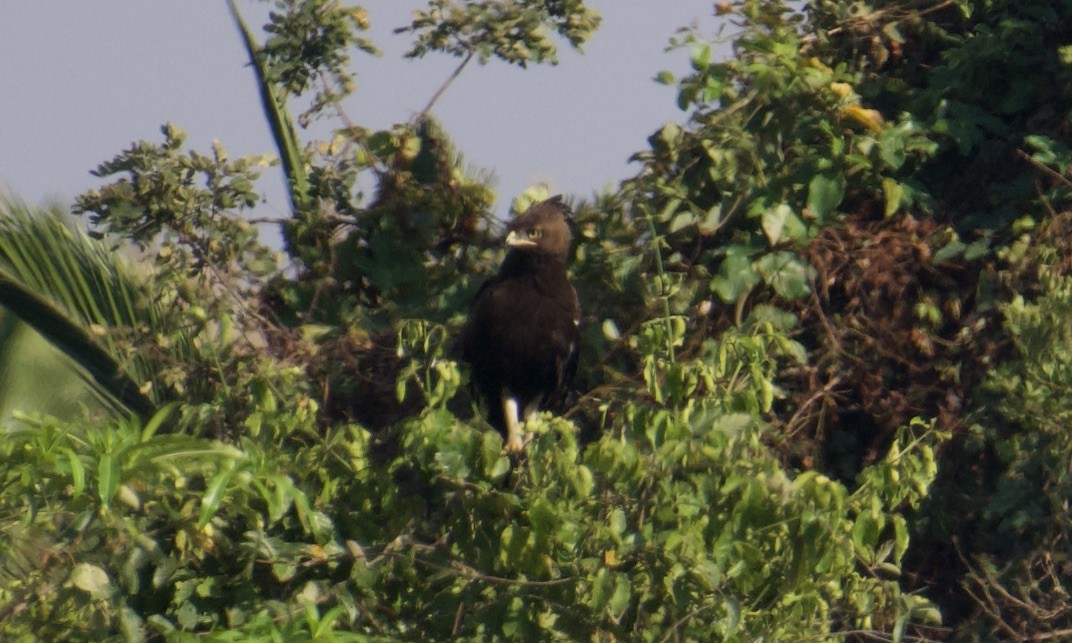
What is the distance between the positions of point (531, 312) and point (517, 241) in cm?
31

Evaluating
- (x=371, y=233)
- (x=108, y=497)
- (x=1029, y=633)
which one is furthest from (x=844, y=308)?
(x=108, y=497)

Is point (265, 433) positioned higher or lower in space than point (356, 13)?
lower

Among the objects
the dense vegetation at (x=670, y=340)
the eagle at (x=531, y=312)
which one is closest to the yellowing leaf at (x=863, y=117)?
the dense vegetation at (x=670, y=340)

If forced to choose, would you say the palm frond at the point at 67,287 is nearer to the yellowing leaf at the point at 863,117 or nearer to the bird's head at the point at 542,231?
the bird's head at the point at 542,231

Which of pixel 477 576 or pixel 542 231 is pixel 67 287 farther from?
pixel 477 576

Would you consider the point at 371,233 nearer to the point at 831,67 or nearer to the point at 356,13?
the point at 356,13

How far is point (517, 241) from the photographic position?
506 cm

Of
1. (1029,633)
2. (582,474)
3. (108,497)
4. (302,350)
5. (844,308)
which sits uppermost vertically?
(108,497)

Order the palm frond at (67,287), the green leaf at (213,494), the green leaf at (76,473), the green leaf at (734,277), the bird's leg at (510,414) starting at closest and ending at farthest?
the green leaf at (76,473)
the green leaf at (213,494)
the green leaf at (734,277)
the bird's leg at (510,414)
the palm frond at (67,287)

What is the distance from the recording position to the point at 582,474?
3271mm

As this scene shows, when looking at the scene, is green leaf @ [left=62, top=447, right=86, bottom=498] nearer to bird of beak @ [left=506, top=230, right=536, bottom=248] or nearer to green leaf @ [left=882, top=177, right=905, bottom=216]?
bird of beak @ [left=506, top=230, right=536, bottom=248]

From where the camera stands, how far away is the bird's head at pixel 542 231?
509 cm

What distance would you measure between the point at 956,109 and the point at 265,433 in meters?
2.86

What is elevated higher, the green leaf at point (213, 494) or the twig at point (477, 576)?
the green leaf at point (213, 494)
